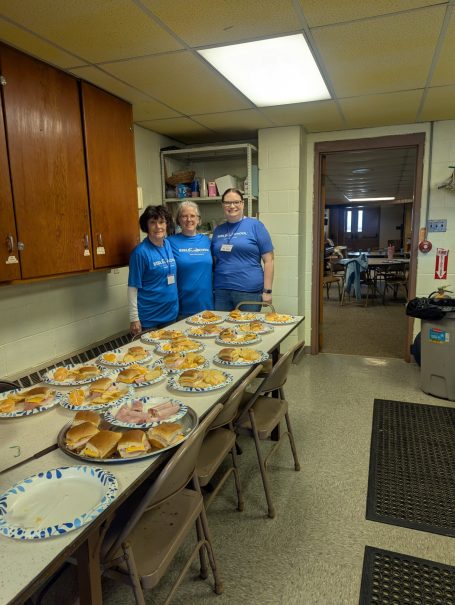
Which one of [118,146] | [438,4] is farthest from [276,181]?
[438,4]

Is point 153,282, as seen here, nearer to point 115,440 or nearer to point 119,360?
point 119,360

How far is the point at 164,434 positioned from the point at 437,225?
3868 millimetres

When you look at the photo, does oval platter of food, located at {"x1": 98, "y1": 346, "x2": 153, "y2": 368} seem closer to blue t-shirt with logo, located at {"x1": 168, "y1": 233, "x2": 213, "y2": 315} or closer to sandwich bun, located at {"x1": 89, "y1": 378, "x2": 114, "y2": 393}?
sandwich bun, located at {"x1": 89, "y1": 378, "x2": 114, "y2": 393}

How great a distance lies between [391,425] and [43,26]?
3.24 metres

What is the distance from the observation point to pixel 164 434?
1.31m

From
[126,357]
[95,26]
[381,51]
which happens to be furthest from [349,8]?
[126,357]

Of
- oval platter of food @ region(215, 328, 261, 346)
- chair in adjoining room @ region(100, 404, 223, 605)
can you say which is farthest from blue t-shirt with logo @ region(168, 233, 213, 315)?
chair in adjoining room @ region(100, 404, 223, 605)

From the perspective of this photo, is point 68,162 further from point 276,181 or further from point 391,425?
point 391,425

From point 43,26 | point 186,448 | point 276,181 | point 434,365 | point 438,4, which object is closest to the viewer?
point 186,448

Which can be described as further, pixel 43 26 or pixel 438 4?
pixel 43 26

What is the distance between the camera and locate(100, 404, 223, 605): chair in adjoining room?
1.20 meters

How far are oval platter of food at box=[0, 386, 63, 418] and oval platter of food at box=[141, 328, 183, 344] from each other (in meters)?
0.82

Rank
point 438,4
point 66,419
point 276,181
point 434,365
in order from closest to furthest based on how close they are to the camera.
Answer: point 66,419, point 438,4, point 434,365, point 276,181

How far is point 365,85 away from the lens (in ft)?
9.66
